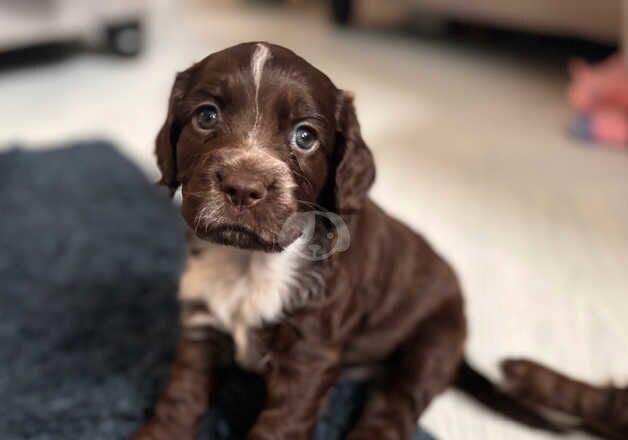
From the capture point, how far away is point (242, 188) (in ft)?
3.67

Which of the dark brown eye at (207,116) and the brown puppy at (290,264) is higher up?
the dark brown eye at (207,116)

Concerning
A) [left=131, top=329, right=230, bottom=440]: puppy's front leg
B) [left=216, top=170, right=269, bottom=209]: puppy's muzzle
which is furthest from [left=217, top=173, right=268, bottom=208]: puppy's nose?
[left=131, top=329, right=230, bottom=440]: puppy's front leg

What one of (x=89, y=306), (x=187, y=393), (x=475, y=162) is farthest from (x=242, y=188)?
(x=475, y=162)

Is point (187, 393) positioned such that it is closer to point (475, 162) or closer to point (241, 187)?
point (241, 187)

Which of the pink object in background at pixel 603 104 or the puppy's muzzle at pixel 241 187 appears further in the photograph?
the pink object in background at pixel 603 104

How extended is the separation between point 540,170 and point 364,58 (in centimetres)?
209

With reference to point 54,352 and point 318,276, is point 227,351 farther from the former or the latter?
point 54,352

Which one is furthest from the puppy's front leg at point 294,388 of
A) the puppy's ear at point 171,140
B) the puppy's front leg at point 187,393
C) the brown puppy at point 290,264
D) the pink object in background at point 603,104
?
the pink object in background at point 603,104

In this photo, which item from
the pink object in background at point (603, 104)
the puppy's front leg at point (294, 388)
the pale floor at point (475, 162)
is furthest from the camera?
the pink object in background at point (603, 104)

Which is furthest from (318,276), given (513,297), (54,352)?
(513,297)

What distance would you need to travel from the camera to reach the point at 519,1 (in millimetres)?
4293

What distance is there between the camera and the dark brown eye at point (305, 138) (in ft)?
4.04

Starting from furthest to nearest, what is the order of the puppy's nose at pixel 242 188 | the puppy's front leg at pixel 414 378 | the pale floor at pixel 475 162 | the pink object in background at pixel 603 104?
the pink object in background at pixel 603 104 < the pale floor at pixel 475 162 < the puppy's front leg at pixel 414 378 < the puppy's nose at pixel 242 188

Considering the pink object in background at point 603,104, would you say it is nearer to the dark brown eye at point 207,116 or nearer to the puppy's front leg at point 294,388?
the puppy's front leg at point 294,388
